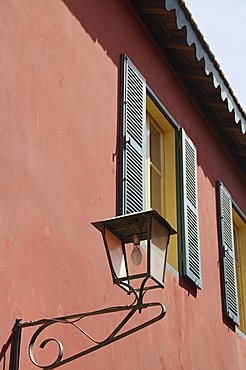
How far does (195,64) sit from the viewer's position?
682 centimetres

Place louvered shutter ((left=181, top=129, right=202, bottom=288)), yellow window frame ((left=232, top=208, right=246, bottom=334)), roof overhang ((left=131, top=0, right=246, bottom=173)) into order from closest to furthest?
louvered shutter ((left=181, top=129, right=202, bottom=288)) < roof overhang ((left=131, top=0, right=246, bottom=173)) < yellow window frame ((left=232, top=208, right=246, bottom=334))

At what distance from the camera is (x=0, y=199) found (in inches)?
155

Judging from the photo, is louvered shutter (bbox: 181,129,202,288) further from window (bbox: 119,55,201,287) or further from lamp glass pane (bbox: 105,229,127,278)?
lamp glass pane (bbox: 105,229,127,278)

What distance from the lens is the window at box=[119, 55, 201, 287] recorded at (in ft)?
18.0

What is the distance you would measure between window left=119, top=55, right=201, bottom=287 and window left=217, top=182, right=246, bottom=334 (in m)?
0.64

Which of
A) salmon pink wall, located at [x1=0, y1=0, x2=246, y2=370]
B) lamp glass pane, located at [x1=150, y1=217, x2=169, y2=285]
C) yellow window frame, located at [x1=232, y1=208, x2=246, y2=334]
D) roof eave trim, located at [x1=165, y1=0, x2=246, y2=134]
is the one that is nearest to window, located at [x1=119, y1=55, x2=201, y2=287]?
salmon pink wall, located at [x1=0, y1=0, x2=246, y2=370]

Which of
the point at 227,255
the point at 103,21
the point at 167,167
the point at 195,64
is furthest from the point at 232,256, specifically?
the point at 103,21

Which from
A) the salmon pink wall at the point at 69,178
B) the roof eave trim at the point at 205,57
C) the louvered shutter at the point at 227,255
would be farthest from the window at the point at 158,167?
the louvered shutter at the point at 227,255

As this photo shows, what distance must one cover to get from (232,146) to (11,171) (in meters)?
4.17

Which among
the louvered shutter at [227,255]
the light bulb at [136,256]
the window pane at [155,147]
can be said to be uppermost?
the window pane at [155,147]

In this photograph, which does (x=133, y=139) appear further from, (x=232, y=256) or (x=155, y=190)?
(x=232, y=256)

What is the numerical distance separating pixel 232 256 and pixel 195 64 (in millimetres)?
1691

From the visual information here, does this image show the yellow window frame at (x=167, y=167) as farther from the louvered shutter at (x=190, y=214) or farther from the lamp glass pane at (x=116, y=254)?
the lamp glass pane at (x=116, y=254)

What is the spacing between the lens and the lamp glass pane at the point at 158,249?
12.3ft
